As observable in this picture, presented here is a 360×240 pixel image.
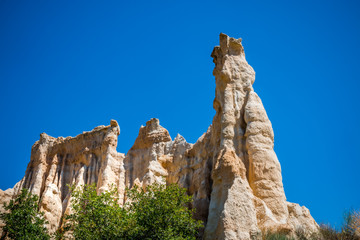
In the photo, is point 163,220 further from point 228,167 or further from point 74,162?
point 74,162

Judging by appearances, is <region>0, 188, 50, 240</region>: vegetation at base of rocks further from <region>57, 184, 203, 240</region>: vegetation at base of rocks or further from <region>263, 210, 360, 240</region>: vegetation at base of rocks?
<region>263, 210, 360, 240</region>: vegetation at base of rocks

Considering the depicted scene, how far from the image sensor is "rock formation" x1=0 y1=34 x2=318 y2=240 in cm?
1791

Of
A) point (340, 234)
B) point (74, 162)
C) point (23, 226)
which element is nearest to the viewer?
point (340, 234)

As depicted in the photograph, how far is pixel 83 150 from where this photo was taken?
43812 millimetres

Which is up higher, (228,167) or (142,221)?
(228,167)

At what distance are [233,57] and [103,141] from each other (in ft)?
69.7

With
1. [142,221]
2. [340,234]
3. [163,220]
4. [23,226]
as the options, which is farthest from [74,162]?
[340,234]

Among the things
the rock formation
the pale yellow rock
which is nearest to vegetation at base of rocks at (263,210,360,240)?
the rock formation

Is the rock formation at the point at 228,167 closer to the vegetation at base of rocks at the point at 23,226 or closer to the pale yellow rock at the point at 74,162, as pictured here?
the pale yellow rock at the point at 74,162

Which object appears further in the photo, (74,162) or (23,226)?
(74,162)

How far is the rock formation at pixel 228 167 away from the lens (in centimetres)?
1791

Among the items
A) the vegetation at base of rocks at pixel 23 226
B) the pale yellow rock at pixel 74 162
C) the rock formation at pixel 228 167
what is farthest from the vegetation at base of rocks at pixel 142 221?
the pale yellow rock at pixel 74 162

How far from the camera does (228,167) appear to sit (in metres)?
19.4

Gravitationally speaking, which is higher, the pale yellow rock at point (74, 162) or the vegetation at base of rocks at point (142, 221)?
the pale yellow rock at point (74, 162)
